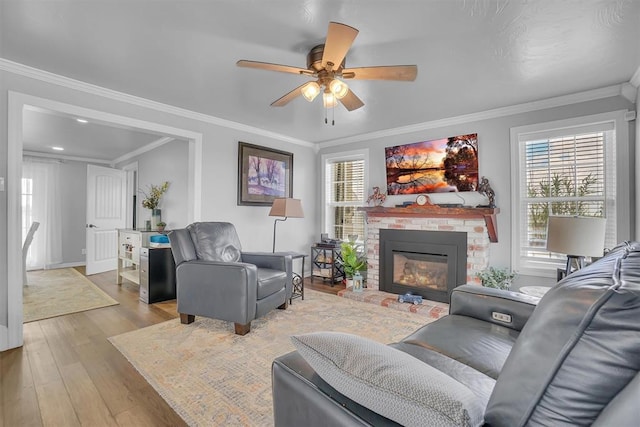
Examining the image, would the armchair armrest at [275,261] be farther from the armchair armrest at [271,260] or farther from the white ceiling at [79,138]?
the white ceiling at [79,138]

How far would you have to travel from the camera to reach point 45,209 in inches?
225

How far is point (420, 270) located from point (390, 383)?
336 centimetres

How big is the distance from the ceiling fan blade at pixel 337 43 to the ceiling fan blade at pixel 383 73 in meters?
0.11

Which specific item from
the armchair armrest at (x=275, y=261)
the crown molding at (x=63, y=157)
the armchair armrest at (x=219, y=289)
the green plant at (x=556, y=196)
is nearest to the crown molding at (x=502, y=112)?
the green plant at (x=556, y=196)

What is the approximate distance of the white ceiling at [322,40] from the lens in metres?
1.75

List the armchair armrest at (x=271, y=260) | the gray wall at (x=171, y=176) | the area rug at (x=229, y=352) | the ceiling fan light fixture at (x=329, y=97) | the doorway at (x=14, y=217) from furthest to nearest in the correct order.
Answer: the gray wall at (x=171, y=176), the armchair armrest at (x=271, y=260), the doorway at (x=14, y=217), the ceiling fan light fixture at (x=329, y=97), the area rug at (x=229, y=352)

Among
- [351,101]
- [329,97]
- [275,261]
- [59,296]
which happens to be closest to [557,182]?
[351,101]

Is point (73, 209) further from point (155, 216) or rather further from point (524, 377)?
point (524, 377)

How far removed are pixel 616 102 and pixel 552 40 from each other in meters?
1.45

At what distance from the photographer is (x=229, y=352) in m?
2.27

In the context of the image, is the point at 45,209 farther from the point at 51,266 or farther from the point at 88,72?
the point at 88,72

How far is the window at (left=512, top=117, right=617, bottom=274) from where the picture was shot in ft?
9.43

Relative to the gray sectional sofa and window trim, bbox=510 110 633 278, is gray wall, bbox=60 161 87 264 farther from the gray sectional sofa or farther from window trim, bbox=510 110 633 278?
window trim, bbox=510 110 633 278

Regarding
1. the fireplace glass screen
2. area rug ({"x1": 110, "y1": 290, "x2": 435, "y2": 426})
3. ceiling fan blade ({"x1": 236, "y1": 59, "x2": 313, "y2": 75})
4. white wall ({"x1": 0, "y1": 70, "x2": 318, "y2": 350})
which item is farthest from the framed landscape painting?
ceiling fan blade ({"x1": 236, "y1": 59, "x2": 313, "y2": 75})
